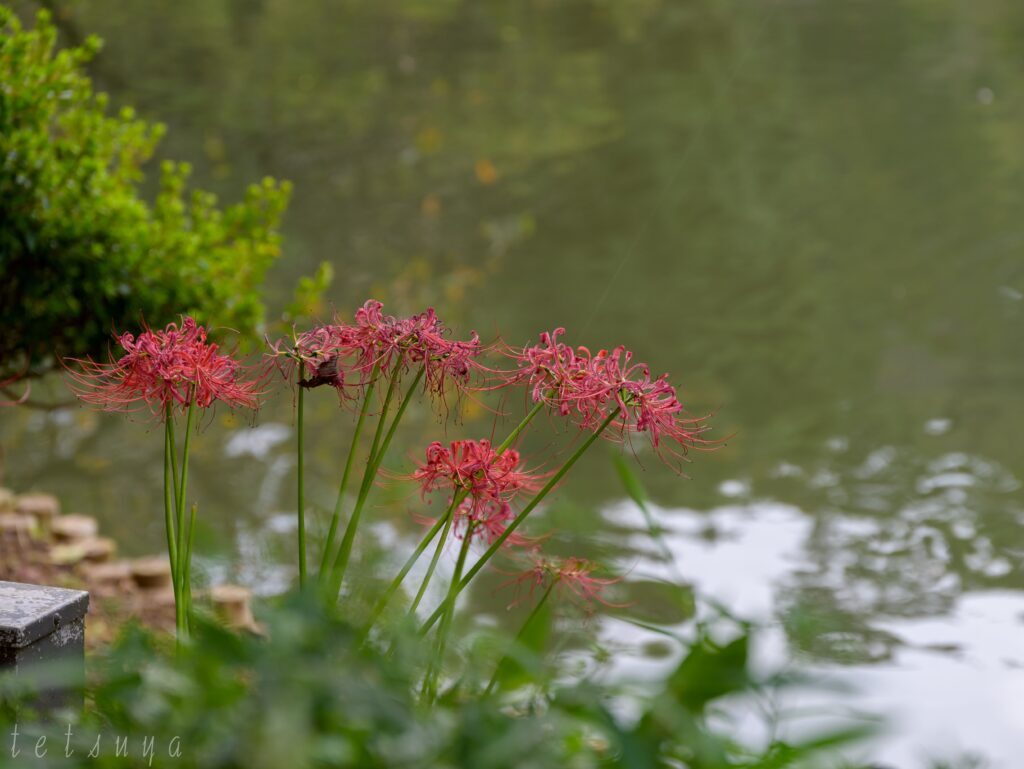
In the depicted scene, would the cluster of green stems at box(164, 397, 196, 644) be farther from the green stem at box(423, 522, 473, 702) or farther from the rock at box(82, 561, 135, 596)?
the rock at box(82, 561, 135, 596)

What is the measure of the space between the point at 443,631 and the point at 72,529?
273 cm

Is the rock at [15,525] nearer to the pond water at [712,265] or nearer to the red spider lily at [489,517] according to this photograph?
the pond water at [712,265]

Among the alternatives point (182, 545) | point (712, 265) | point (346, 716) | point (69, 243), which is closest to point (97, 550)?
point (69, 243)

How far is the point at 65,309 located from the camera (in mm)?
2910

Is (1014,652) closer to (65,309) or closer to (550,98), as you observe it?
(65,309)

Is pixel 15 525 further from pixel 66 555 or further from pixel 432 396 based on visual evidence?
pixel 432 396

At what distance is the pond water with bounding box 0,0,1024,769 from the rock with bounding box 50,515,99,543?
0.21 metres

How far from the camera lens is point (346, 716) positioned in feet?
2.29

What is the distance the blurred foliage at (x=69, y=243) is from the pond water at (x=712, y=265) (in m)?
0.46

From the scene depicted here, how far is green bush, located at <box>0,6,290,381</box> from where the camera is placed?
9.40ft

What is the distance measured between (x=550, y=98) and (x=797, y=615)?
316 inches

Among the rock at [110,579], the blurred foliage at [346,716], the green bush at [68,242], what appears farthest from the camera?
the rock at [110,579]

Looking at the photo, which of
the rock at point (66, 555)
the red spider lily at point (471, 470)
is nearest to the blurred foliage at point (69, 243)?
the rock at point (66, 555)

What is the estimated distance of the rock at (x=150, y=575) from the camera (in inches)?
132
